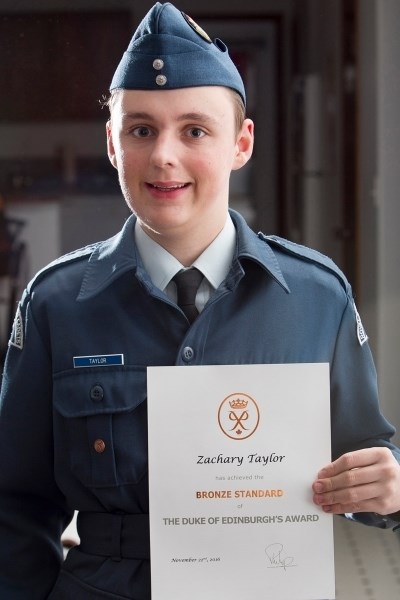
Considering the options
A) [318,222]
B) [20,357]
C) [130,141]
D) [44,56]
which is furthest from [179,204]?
[318,222]

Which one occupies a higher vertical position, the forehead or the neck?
the forehead

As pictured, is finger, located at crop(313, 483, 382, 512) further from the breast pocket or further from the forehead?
the forehead

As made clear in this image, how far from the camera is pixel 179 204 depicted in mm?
1028

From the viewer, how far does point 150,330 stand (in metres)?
1.08

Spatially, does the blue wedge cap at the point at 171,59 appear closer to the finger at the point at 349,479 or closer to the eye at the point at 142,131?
the eye at the point at 142,131

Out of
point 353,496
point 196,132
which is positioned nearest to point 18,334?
point 196,132

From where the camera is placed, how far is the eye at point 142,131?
1.03 m

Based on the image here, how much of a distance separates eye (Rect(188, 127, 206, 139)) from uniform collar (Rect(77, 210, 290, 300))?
0.45 feet

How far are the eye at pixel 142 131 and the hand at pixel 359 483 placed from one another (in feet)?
1.27

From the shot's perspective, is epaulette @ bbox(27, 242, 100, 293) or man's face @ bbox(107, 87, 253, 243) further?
epaulette @ bbox(27, 242, 100, 293)

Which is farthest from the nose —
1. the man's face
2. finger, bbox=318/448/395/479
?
finger, bbox=318/448/395/479

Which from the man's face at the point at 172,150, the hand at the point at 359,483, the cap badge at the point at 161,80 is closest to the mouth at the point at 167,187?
the man's face at the point at 172,150

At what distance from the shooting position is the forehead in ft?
3.34

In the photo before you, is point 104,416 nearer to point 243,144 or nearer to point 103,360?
point 103,360
